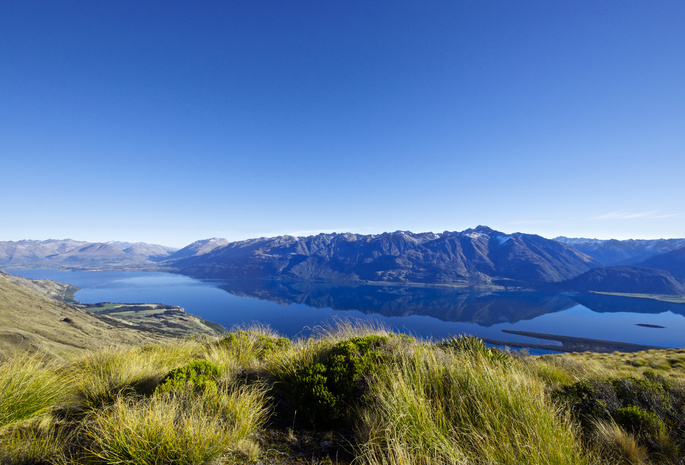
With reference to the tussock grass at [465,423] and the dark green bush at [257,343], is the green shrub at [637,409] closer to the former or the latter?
the tussock grass at [465,423]

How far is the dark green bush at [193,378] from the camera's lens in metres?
4.39

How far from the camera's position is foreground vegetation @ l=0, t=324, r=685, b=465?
3.16 metres

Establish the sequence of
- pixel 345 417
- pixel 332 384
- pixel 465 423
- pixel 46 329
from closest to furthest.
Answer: pixel 465 423, pixel 345 417, pixel 332 384, pixel 46 329

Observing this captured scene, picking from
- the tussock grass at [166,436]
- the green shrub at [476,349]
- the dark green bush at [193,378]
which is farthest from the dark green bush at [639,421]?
the dark green bush at [193,378]

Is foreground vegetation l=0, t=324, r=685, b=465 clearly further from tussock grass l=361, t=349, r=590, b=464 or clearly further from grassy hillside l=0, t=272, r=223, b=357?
grassy hillside l=0, t=272, r=223, b=357

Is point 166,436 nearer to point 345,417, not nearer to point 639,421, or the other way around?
point 345,417

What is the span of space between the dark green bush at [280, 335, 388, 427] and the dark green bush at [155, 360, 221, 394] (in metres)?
1.35

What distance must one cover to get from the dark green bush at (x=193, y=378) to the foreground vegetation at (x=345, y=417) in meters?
0.02

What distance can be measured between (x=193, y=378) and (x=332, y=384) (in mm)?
2434

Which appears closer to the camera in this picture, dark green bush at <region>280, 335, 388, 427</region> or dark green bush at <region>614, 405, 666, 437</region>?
dark green bush at <region>614, 405, 666, 437</region>

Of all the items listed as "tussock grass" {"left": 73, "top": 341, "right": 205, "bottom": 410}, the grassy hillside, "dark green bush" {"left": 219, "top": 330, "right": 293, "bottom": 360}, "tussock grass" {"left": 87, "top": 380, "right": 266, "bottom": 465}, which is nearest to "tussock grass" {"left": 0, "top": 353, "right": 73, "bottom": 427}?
"tussock grass" {"left": 73, "top": 341, "right": 205, "bottom": 410}

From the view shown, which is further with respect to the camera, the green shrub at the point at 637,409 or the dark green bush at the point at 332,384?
the dark green bush at the point at 332,384

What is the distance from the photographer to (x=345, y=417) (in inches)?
175

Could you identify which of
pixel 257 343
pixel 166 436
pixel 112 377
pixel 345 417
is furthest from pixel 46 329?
pixel 345 417
